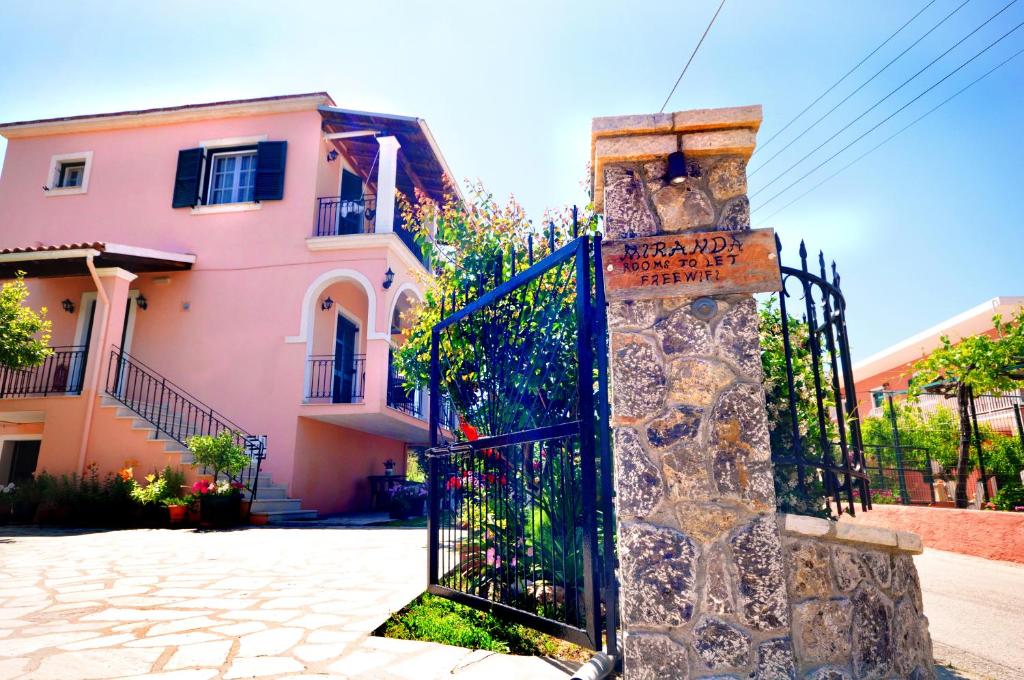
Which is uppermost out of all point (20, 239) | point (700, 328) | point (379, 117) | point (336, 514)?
point (379, 117)

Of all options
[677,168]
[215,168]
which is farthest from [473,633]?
[215,168]

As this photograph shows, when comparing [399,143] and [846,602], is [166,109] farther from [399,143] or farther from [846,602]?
[846,602]

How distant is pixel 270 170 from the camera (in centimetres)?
1202

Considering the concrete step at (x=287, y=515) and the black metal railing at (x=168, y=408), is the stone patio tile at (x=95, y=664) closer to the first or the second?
the concrete step at (x=287, y=515)

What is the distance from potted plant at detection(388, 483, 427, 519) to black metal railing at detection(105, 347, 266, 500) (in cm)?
262

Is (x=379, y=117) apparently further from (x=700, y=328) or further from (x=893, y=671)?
(x=893, y=671)

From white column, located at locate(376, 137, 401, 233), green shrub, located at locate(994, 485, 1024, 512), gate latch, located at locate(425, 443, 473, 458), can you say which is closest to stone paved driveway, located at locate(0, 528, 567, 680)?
gate latch, located at locate(425, 443, 473, 458)

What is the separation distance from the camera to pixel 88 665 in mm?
Answer: 2486

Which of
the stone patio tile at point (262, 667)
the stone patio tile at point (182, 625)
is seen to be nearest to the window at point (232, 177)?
the stone patio tile at point (182, 625)

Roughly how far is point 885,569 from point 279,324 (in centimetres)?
1102

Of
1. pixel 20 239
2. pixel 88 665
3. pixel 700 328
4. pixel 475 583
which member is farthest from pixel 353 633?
pixel 20 239

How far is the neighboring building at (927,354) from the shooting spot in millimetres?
14445

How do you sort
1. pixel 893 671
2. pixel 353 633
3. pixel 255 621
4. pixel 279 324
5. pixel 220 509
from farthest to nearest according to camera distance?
Answer: pixel 279 324 → pixel 220 509 → pixel 255 621 → pixel 353 633 → pixel 893 671

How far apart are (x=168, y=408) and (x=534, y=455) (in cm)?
973
